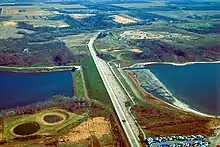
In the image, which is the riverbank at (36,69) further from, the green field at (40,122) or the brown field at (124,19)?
the brown field at (124,19)

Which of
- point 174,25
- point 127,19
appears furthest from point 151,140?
point 127,19

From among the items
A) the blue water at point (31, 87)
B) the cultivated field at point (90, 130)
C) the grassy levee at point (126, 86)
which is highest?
the grassy levee at point (126, 86)

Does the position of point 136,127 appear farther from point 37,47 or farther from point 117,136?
point 37,47

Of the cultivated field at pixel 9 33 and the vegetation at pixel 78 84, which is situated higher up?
the cultivated field at pixel 9 33

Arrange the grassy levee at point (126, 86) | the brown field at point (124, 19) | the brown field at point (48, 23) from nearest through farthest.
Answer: the grassy levee at point (126, 86)
the brown field at point (48, 23)
the brown field at point (124, 19)

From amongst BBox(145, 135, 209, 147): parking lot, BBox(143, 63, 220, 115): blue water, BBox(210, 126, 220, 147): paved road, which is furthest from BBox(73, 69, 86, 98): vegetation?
BBox(210, 126, 220, 147): paved road

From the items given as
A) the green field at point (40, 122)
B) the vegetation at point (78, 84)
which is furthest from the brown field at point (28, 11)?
the green field at point (40, 122)

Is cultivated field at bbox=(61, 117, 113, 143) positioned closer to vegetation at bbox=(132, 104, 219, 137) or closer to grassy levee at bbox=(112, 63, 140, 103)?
vegetation at bbox=(132, 104, 219, 137)

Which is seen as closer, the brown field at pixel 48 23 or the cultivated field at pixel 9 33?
the cultivated field at pixel 9 33
